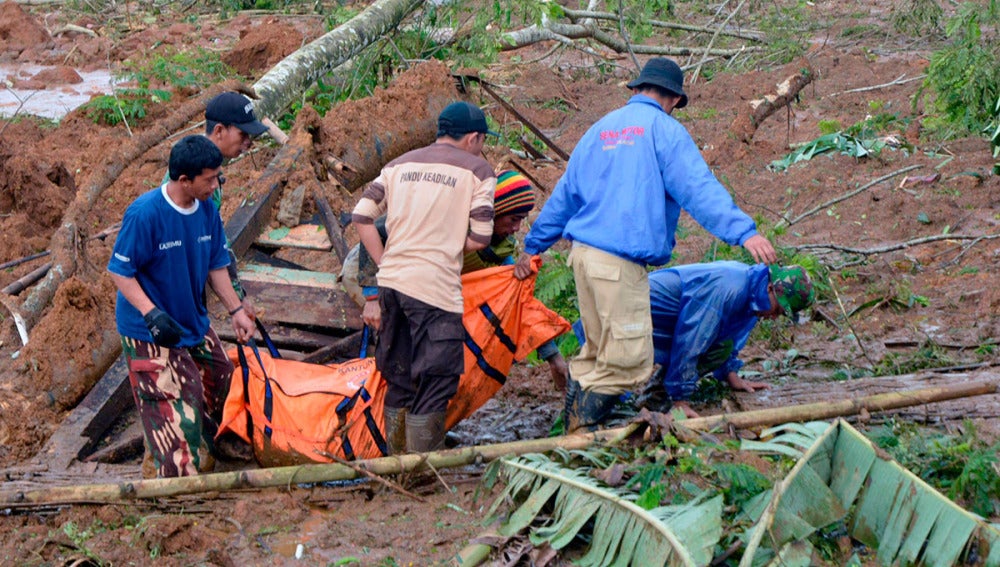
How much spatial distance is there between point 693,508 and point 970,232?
16.3ft

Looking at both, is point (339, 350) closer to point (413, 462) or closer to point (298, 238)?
point (298, 238)

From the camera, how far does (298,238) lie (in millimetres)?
5957

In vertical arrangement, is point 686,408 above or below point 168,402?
below

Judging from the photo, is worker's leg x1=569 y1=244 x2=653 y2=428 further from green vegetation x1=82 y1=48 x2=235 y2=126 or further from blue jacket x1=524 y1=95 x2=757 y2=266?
green vegetation x1=82 y1=48 x2=235 y2=126

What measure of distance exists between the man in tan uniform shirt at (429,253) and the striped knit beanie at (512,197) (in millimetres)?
228

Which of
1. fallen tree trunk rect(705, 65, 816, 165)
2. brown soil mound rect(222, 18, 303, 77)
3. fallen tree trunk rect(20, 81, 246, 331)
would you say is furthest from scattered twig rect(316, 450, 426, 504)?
brown soil mound rect(222, 18, 303, 77)

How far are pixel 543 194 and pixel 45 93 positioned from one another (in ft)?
24.6

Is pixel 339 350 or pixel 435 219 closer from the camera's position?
pixel 435 219

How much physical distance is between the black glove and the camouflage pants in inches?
9.8

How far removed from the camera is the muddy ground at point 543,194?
158 inches

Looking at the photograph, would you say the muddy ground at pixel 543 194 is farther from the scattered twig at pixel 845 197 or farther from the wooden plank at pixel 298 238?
the wooden plank at pixel 298 238

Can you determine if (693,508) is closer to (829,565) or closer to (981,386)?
(829,565)

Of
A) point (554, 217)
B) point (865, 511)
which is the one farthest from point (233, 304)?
point (865, 511)

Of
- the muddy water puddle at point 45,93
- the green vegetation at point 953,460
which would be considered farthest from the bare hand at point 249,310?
the muddy water puddle at point 45,93
